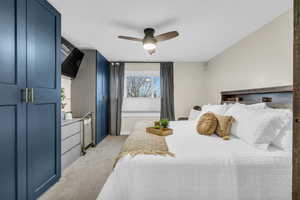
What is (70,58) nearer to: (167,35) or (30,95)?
(30,95)

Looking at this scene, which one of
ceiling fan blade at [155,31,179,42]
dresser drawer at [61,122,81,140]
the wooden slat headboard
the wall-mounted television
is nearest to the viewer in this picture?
the wooden slat headboard

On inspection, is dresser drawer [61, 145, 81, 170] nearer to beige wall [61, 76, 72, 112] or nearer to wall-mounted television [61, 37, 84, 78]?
beige wall [61, 76, 72, 112]

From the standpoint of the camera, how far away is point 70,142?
8.91ft

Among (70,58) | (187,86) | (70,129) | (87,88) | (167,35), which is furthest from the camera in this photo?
(187,86)

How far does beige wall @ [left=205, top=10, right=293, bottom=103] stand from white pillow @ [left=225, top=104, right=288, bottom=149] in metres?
0.71

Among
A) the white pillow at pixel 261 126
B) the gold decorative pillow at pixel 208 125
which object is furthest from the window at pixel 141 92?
the white pillow at pixel 261 126

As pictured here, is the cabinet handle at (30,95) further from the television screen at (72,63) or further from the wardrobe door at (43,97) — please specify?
the television screen at (72,63)

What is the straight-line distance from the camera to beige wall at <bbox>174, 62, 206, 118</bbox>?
16.3ft

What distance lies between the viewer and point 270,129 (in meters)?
1.62

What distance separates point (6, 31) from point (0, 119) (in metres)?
0.81

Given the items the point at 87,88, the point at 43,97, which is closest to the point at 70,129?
the point at 43,97

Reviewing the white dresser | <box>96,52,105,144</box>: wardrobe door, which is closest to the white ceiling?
<box>96,52,105,144</box>: wardrobe door

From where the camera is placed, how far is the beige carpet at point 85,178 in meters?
1.87

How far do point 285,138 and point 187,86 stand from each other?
3.55m
